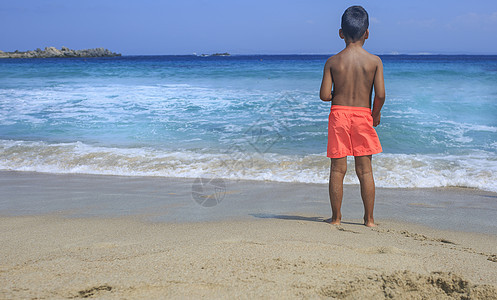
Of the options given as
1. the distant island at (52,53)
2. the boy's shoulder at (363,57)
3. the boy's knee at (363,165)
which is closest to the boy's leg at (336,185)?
the boy's knee at (363,165)

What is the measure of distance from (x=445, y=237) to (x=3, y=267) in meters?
2.91

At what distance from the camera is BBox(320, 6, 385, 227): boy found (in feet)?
9.65

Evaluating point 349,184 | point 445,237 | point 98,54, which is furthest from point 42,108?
point 98,54

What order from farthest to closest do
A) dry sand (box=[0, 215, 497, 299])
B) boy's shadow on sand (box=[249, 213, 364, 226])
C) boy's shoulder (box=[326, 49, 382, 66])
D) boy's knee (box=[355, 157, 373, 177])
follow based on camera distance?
boy's shadow on sand (box=[249, 213, 364, 226]), boy's knee (box=[355, 157, 373, 177]), boy's shoulder (box=[326, 49, 382, 66]), dry sand (box=[0, 215, 497, 299])

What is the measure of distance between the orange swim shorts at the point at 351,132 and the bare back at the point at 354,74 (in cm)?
7

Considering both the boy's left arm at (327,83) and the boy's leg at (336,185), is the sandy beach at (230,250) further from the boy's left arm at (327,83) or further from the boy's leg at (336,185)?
the boy's left arm at (327,83)

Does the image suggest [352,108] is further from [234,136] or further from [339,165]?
[234,136]

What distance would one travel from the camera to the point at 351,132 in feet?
9.84

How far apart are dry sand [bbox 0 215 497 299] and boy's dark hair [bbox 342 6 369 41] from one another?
1454 mm

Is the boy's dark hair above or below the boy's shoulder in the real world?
above

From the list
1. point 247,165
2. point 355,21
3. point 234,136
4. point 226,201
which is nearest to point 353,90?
point 355,21

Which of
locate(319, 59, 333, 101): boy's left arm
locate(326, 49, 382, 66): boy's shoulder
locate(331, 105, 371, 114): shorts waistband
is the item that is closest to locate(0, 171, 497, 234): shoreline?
locate(331, 105, 371, 114): shorts waistband

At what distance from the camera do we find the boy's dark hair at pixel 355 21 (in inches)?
115

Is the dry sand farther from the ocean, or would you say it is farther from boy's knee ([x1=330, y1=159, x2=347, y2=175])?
the ocean
